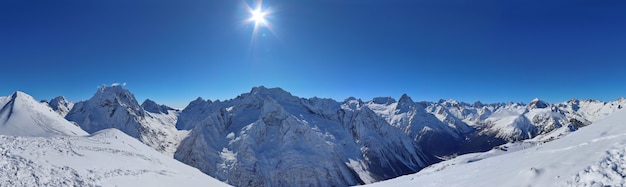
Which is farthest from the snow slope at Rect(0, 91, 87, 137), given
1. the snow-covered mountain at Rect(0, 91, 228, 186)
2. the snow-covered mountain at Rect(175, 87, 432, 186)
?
the snow-covered mountain at Rect(175, 87, 432, 186)

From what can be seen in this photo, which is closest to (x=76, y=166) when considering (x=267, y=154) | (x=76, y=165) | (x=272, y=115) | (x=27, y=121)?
(x=76, y=165)

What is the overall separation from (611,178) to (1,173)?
36.7 metres

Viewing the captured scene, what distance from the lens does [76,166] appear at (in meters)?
31.3

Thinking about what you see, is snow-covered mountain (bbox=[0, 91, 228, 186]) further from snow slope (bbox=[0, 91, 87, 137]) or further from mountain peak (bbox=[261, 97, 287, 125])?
mountain peak (bbox=[261, 97, 287, 125])

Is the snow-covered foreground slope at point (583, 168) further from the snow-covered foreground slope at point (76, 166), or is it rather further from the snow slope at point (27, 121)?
the snow slope at point (27, 121)

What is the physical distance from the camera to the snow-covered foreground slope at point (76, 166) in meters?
25.7

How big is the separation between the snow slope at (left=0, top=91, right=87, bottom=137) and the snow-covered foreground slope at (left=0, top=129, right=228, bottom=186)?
31749 millimetres

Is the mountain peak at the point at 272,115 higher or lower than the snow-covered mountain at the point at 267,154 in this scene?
higher

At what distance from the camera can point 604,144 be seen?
2141cm

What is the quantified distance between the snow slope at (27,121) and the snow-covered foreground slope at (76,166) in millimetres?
31749

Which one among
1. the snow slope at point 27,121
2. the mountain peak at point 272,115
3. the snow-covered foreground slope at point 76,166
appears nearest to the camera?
the snow-covered foreground slope at point 76,166

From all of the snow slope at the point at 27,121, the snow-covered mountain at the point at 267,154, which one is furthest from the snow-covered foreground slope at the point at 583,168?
the snow-covered mountain at the point at 267,154

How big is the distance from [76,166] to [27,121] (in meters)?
55.5

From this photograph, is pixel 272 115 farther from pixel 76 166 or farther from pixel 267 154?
pixel 76 166
